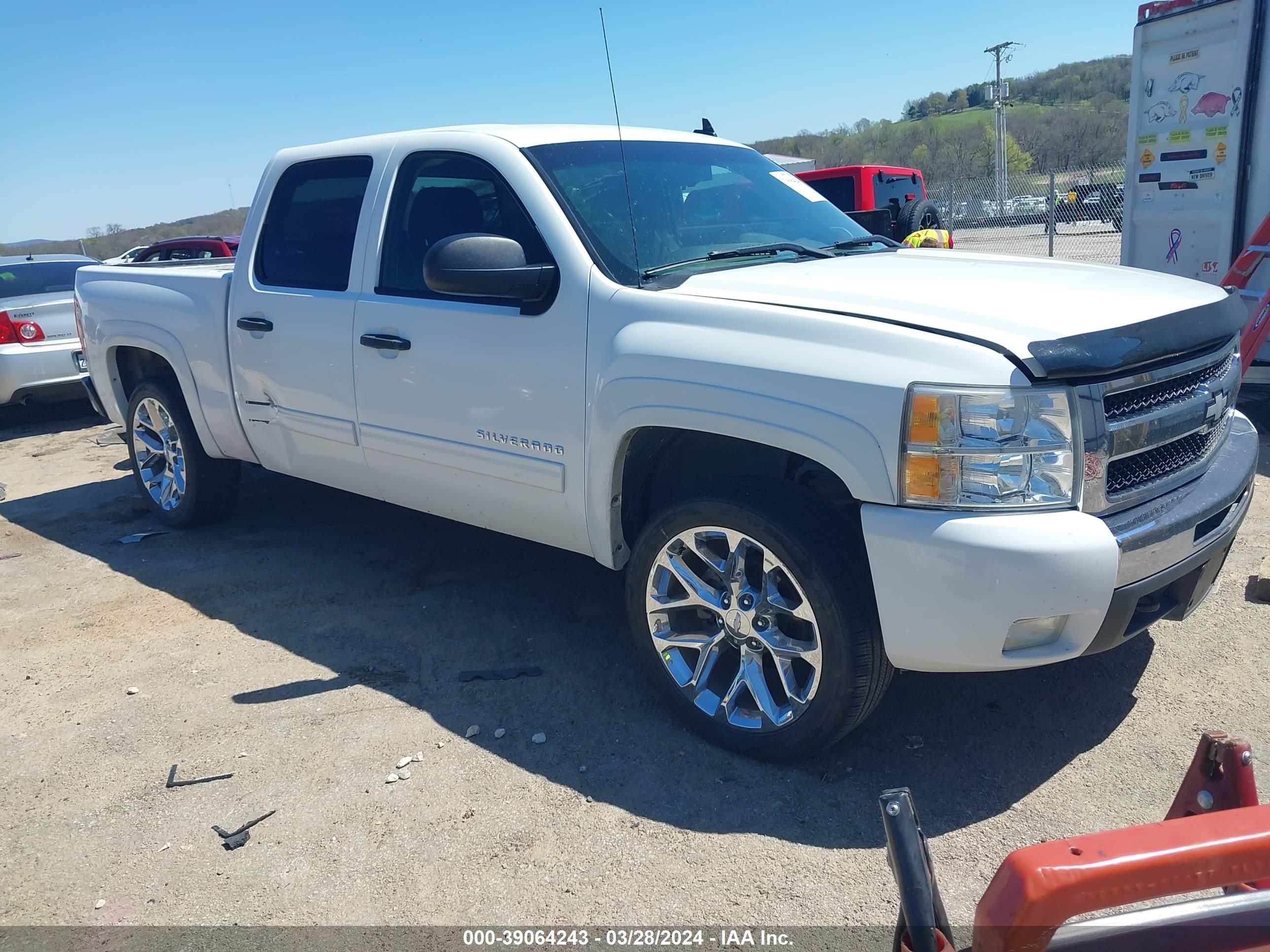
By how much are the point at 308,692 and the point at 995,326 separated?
2.82m

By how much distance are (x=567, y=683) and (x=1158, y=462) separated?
85.7 inches

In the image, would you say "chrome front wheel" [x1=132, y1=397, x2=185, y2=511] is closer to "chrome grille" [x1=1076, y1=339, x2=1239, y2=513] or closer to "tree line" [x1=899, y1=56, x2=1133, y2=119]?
"chrome grille" [x1=1076, y1=339, x2=1239, y2=513]

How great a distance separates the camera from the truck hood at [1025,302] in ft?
8.67

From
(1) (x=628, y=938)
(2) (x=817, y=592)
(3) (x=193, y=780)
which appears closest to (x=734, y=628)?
(2) (x=817, y=592)

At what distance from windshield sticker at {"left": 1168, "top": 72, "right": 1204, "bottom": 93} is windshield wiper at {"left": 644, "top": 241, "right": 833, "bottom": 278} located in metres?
5.44

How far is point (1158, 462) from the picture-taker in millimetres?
2930

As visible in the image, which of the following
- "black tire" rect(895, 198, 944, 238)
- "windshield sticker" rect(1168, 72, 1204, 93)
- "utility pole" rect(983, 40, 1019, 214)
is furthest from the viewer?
"utility pole" rect(983, 40, 1019, 214)

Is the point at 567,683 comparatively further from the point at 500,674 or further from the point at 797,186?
the point at 797,186

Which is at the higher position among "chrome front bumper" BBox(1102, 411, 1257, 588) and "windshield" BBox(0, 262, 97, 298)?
"windshield" BBox(0, 262, 97, 298)

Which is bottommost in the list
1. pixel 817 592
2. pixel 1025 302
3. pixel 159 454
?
pixel 159 454

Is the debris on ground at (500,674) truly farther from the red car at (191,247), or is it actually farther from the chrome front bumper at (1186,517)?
the red car at (191,247)

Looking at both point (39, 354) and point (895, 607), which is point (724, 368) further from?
point (39, 354)

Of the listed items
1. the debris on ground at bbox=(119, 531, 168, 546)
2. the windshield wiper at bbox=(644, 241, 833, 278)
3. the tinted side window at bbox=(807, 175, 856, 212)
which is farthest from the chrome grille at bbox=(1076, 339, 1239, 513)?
the tinted side window at bbox=(807, 175, 856, 212)

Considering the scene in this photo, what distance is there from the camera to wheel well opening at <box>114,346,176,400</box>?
19.1 ft
